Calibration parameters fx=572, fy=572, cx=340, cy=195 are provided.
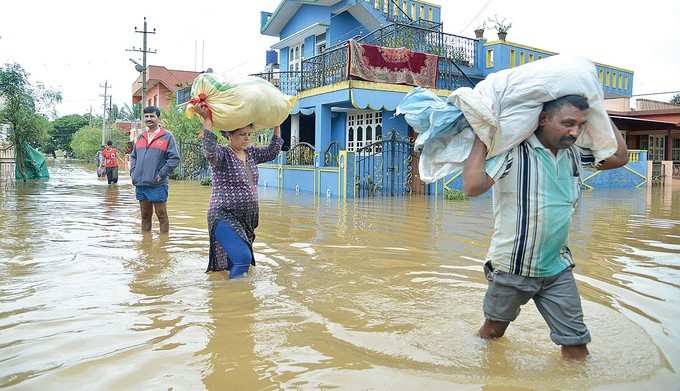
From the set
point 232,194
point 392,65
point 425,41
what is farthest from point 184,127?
point 232,194

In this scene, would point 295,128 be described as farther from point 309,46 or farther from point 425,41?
point 425,41

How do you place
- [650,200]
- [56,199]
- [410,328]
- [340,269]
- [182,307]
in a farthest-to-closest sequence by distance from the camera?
[650,200] < [56,199] < [340,269] < [182,307] < [410,328]

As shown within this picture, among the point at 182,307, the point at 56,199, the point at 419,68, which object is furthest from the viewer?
the point at 419,68

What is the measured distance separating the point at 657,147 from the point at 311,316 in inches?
1189

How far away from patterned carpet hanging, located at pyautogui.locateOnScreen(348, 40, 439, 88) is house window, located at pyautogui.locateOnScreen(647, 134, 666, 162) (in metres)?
17.2

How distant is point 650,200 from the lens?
1527 centimetres

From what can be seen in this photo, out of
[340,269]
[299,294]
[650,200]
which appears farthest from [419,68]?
[299,294]

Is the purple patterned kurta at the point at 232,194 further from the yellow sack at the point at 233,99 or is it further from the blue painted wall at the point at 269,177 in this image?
the blue painted wall at the point at 269,177

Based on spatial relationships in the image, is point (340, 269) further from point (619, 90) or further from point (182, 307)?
point (619, 90)

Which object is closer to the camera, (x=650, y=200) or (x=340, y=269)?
(x=340, y=269)

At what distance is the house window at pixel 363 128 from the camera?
1880 cm

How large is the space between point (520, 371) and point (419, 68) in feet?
48.3

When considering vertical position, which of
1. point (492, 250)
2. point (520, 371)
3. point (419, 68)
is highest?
point (419, 68)

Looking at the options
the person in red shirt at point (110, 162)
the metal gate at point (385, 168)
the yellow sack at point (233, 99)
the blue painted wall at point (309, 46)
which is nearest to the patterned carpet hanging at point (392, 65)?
the metal gate at point (385, 168)
